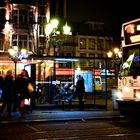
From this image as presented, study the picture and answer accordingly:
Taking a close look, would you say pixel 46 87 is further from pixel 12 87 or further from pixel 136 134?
pixel 136 134

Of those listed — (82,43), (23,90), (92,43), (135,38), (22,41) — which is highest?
(92,43)

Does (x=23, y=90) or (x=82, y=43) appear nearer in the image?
(x=23, y=90)

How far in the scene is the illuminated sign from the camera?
1425cm

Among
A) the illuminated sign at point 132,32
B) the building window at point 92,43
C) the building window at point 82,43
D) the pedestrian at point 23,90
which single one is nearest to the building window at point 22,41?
the building window at point 82,43

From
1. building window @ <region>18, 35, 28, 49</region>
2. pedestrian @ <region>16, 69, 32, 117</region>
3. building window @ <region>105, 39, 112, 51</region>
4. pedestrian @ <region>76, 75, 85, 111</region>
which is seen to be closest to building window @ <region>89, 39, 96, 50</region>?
building window @ <region>105, 39, 112, 51</region>

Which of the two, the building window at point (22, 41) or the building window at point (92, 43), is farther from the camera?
the building window at point (92, 43)

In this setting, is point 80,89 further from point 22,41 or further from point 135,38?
point 22,41

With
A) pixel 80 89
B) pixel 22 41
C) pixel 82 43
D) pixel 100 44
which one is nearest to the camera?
pixel 80 89

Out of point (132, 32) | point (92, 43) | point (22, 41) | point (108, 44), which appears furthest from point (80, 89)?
point (108, 44)

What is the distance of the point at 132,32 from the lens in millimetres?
14500

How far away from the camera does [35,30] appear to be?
167 feet

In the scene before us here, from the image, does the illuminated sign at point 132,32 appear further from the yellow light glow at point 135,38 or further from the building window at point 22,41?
the building window at point 22,41

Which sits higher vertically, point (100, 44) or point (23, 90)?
point (100, 44)

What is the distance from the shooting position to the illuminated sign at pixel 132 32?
14.2 m
